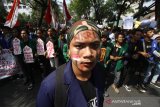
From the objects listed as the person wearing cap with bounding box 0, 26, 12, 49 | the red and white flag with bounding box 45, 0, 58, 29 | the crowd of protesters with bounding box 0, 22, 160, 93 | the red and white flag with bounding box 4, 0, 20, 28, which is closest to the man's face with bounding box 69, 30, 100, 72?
the crowd of protesters with bounding box 0, 22, 160, 93

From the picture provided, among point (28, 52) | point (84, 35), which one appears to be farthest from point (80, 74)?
point (28, 52)

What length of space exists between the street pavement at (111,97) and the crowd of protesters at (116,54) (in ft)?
0.69

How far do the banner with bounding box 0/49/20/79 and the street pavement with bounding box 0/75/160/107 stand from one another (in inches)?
19.1

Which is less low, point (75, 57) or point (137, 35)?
point (137, 35)

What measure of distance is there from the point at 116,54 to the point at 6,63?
3.88m

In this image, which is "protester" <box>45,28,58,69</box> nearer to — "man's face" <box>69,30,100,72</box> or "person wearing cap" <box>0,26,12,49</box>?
"person wearing cap" <box>0,26,12,49</box>

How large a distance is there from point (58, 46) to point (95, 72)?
5.49 meters

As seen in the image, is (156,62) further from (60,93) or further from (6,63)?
(60,93)

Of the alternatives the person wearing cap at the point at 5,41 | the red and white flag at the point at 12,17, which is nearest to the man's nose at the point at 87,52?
the red and white flag at the point at 12,17

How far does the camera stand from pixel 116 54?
6.25 metres

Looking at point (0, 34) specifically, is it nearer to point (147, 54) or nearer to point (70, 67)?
point (147, 54)

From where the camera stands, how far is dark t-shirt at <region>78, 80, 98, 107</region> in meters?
1.75

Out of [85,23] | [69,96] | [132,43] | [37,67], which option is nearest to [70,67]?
[69,96]

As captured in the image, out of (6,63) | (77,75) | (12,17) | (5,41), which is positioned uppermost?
(12,17)
